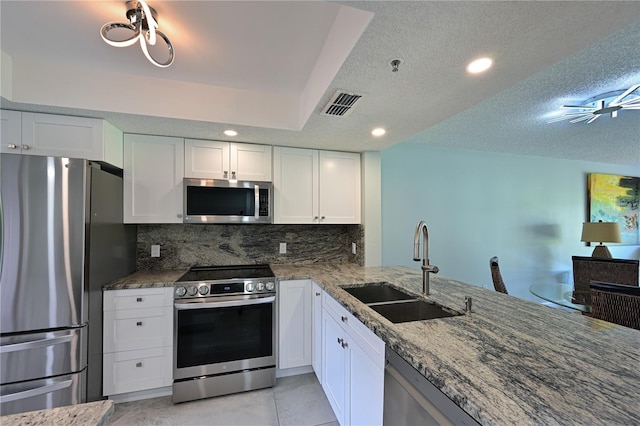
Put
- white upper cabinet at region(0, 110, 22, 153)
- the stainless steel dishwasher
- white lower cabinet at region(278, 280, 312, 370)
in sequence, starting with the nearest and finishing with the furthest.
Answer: the stainless steel dishwasher → white upper cabinet at region(0, 110, 22, 153) → white lower cabinet at region(278, 280, 312, 370)

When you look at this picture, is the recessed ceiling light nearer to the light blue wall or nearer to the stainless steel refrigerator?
the light blue wall

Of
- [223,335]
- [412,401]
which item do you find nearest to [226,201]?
[223,335]

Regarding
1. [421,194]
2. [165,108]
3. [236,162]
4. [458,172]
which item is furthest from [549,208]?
[165,108]

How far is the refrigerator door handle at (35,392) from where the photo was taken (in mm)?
1559

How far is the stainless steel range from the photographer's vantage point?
205 cm

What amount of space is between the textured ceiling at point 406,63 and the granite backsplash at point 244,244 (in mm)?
990

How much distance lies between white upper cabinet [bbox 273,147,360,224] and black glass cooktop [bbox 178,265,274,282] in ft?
1.81

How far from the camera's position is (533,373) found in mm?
797

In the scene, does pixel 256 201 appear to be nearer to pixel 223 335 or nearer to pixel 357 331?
pixel 223 335

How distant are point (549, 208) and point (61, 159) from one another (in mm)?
6228

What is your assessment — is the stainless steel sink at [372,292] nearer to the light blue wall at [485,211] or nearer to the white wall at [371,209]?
the white wall at [371,209]

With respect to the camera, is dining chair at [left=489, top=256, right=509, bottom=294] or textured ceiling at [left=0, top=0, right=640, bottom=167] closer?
textured ceiling at [left=0, top=0, right=640, bottom=167]

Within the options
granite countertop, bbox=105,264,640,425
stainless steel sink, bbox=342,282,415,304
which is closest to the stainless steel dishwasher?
granite countertop, bbox=105,264,640,425

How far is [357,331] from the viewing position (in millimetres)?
1443
